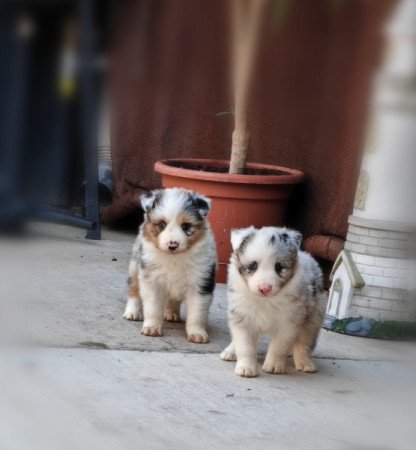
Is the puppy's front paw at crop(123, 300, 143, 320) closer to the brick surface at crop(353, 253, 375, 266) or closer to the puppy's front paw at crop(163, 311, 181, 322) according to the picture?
the puppy's front paw at crop(163, 311, 181, 322)

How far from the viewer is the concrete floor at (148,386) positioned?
6.97 feet

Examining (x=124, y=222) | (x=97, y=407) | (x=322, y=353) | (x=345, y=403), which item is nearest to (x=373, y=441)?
(x=97, y=407)

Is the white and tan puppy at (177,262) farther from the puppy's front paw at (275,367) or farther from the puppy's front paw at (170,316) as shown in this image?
the puppy's front paw at (275,367)

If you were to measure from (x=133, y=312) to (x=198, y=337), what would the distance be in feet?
1.66

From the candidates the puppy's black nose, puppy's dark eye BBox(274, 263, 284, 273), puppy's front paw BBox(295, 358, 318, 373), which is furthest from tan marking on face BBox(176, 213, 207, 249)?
puppy's front paw BBox(295, 358, 318, 373)

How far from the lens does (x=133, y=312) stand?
4301 millimetres

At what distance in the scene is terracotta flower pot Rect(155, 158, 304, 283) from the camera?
5160 mm

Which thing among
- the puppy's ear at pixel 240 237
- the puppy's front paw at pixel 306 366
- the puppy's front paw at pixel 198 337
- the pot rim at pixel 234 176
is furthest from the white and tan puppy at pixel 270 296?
the pot rim at pixel 234 176

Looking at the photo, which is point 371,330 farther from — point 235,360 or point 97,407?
point 97,407

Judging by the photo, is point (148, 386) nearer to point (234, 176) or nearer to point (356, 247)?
point (356, 247)

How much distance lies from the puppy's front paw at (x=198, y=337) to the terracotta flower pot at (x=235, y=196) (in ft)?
4.44

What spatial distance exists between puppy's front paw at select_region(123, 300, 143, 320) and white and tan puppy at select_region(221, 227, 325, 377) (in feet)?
3.01

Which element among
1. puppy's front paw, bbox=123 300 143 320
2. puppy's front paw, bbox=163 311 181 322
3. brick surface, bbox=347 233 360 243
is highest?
brick surface, bbox=347 233 360 243

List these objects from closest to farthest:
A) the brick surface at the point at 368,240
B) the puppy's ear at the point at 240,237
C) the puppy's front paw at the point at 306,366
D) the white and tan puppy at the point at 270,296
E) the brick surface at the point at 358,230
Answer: the white and tan puppy at the point at 270,296
the puppy's ear at the point at 240,237
the puppy's front paw at the point at 306,366
the brick surface at the point at 368,240
the brick surface at the point at 358,230
